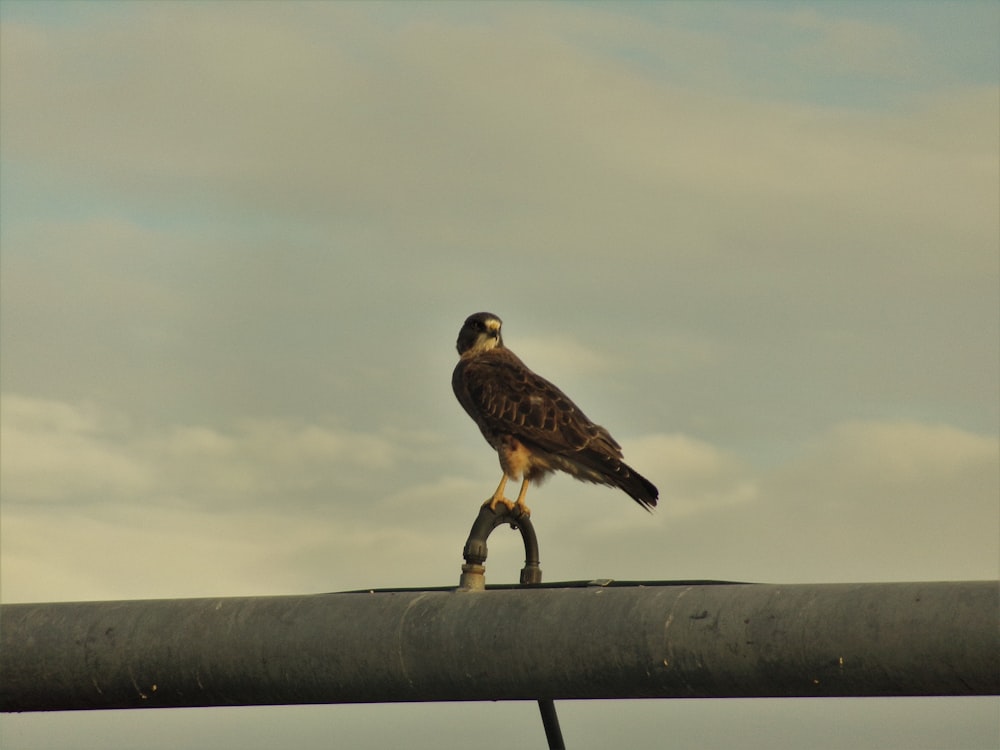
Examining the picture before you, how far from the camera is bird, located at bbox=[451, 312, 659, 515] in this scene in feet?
30.5

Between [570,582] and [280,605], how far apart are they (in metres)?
0.85

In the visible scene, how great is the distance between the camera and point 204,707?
4195mm

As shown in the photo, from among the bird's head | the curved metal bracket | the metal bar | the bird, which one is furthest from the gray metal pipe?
the bird's head

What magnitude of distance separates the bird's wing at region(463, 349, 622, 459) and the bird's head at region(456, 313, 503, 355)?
0.32 metres

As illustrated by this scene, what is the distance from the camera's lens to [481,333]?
1096 cm

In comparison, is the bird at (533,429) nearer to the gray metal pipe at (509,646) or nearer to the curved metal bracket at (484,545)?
the curved metal bracket at (484,545)

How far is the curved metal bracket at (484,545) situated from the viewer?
14.7ft

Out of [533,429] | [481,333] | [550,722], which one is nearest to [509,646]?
[550,722]

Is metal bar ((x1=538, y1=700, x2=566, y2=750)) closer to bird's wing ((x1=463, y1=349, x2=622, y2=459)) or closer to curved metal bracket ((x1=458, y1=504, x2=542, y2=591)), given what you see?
curved metal bracket ((x1=458, y1=504, x2=542, y2=591))

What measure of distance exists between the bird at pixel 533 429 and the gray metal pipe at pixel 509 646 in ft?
16.4

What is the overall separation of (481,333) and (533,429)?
143 centimetres

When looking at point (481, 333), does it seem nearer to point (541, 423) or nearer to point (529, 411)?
point (529, 411)

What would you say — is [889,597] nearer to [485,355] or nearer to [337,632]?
[337,632]

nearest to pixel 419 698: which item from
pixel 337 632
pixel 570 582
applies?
pixel 337 632
